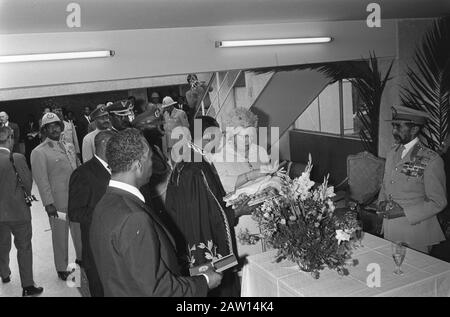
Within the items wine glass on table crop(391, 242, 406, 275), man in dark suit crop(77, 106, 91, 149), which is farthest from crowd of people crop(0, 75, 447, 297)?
man in dark suit crop(77, 106, 91, 149)

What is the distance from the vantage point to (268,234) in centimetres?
237

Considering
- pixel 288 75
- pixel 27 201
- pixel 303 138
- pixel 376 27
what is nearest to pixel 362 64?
pixel 376 27

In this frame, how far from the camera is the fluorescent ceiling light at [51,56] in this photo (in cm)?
334

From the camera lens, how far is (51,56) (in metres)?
3.50

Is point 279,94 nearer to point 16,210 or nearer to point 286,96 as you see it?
point 286,96

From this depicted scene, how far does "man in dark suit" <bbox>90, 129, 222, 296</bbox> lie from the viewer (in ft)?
5.88

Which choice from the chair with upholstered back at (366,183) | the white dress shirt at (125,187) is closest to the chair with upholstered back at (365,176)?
the chair with upholstered back at (366,183)

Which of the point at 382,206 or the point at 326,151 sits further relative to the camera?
the point at 326,151

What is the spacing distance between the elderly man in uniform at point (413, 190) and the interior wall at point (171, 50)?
174cm

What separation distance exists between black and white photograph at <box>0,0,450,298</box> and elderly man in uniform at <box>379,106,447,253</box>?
0.01 metres

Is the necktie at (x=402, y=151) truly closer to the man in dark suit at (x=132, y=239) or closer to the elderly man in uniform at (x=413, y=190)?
the elderly man in uniform at (x=413, y=190)

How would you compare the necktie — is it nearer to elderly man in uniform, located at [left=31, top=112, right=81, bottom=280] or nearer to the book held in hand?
the book held in hand

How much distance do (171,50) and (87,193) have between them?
1.85 m

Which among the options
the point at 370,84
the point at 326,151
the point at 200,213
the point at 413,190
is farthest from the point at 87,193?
the point at 326,151
